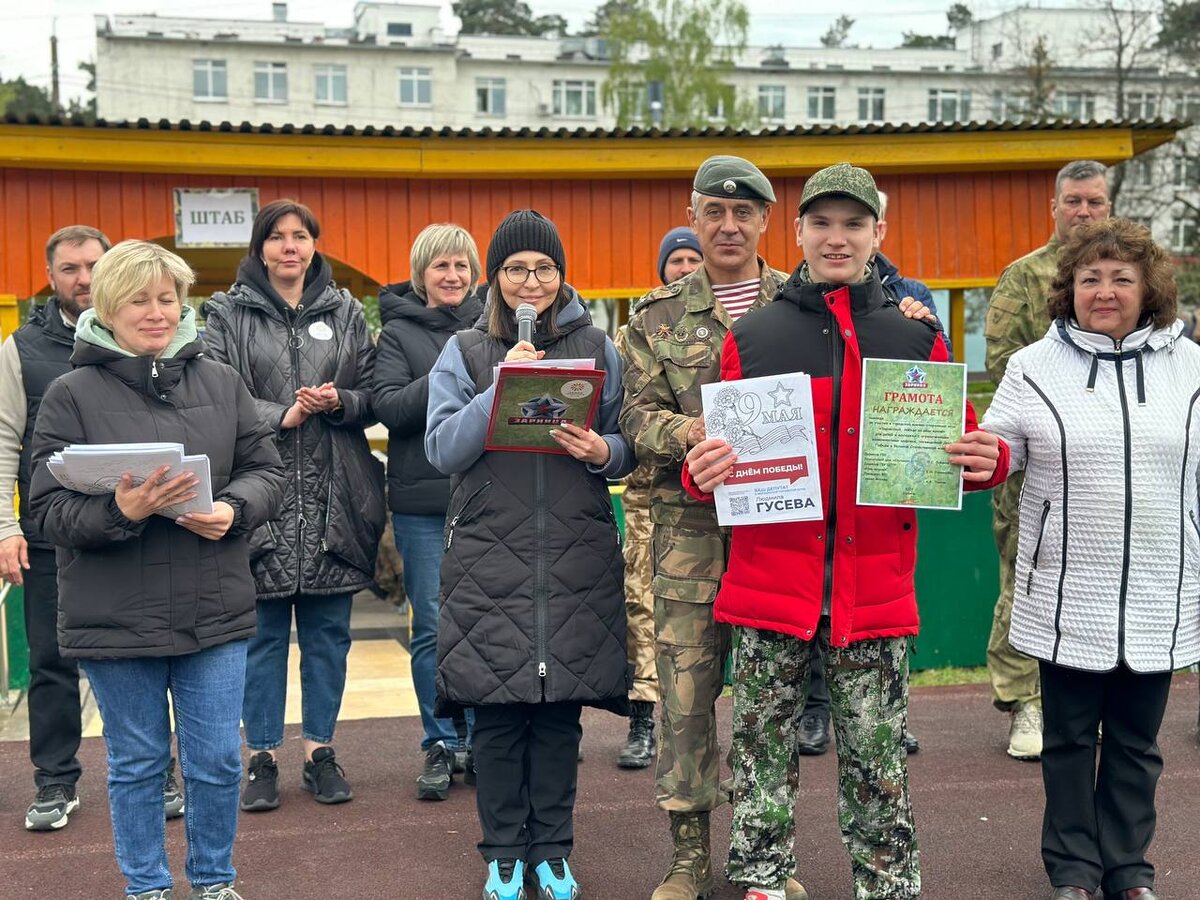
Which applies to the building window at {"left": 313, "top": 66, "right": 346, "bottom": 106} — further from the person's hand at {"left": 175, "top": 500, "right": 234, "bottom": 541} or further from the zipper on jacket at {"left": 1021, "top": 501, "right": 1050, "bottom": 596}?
the zipper on jacket at {"left": 1021, "top": 501, "right": 1050, "bottom": 596}

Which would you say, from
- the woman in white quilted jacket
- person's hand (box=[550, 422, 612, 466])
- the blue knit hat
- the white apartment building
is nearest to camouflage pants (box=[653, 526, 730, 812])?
person's hand (box=[550, 422, 612, 466])

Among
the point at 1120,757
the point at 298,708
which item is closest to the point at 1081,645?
the point at 1120,757

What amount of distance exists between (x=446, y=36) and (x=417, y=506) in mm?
56782

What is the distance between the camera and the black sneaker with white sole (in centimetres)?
499

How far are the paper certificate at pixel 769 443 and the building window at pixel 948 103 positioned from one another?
6481 centimetres

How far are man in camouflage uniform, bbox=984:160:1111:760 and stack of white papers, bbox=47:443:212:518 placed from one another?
350 centimetres

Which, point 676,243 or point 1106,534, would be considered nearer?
point 1106,534

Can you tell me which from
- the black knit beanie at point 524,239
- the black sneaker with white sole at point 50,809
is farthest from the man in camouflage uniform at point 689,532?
the black sneaker with white sole at point 50,809

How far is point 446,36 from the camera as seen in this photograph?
58594 mm

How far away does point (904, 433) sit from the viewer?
11.9 ft

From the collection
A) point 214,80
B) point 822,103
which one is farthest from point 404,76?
point 822,103

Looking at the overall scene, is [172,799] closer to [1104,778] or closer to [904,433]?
[904,433]

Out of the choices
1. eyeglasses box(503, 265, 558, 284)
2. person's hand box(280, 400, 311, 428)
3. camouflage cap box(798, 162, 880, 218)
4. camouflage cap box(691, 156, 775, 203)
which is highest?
camouflage cap box(691, 156, 775, 203)

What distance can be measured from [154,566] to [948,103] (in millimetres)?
66112
